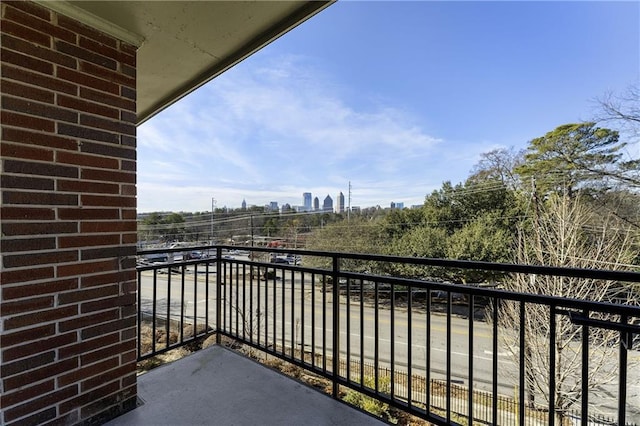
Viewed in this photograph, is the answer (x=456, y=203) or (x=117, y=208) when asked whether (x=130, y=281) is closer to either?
(x=117, y=208)

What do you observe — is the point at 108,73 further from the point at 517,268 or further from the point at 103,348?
the point at 517,268

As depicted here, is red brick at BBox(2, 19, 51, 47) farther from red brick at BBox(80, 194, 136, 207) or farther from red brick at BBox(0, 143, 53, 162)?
red brick at BBox(80, 194, 136, 207)

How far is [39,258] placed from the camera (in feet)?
4.01

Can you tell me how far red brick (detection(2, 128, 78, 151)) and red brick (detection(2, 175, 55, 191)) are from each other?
0.14 meters

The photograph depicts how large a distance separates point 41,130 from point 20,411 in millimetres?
1135

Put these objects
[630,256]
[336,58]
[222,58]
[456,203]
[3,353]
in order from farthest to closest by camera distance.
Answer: [456,203] → [336,58] → [630,256] → [222,58] → [3,353]

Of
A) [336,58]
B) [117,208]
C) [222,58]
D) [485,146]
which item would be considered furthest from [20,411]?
[485,146]

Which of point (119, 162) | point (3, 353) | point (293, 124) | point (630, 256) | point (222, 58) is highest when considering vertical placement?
point (293, 124)

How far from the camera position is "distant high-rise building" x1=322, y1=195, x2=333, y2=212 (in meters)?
21.9

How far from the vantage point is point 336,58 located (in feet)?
45.4

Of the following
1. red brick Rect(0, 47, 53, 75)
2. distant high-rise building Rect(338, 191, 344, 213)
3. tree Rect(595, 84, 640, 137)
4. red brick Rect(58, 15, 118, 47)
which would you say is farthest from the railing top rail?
distant high-rise building Rect(338, 191, 344, 213)

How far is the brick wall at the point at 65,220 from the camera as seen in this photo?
1151 mm

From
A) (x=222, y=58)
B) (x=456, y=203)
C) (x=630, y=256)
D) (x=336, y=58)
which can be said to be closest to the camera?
(x=222, y=58)

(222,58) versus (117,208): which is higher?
(222,58)
